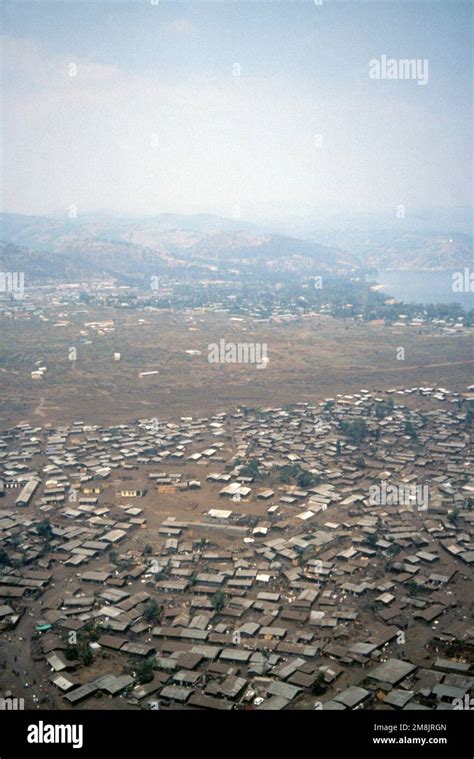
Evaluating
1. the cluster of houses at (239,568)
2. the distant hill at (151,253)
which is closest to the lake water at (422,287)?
the distant hill at (151,253)

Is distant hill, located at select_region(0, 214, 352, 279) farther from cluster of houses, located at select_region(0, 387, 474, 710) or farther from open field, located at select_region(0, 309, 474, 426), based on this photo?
cluster of houses, located at select_region(0, 387, 474, 710)

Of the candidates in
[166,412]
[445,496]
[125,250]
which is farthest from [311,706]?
[125,250]

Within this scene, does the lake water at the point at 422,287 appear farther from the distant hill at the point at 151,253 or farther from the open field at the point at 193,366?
the open field at the point at 193,366

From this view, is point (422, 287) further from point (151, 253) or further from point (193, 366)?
point (193, 366)

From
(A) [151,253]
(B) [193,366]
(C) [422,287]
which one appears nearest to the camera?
(B) [193,366]

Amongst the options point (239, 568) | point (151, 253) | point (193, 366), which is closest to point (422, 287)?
point (151, 253)

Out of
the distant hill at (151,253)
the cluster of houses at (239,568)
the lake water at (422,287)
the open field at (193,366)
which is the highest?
the distant hill at (151,253)
